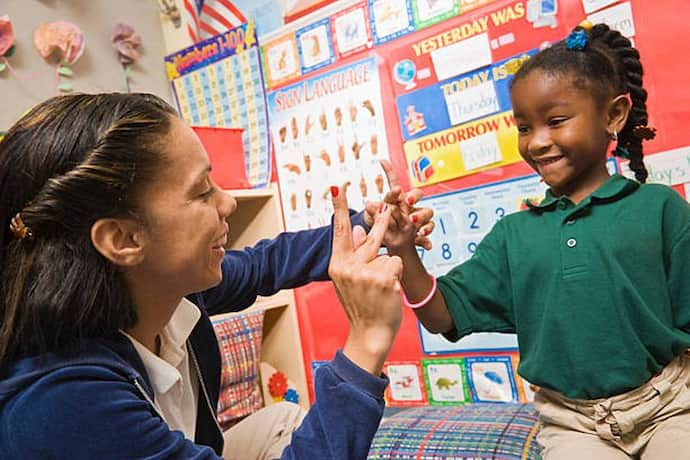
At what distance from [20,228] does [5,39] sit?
134cm

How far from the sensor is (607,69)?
1041 mm

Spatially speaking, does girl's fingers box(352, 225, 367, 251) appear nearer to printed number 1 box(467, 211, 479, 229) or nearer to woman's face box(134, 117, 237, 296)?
woman's face box(134, 117, 237, 296)

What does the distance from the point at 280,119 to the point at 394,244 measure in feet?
3.33

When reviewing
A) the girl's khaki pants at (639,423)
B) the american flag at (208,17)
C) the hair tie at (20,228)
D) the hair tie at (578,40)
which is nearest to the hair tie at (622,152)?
the hair tie at (578,40)

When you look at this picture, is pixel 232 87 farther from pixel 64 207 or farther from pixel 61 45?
pixel 64 207

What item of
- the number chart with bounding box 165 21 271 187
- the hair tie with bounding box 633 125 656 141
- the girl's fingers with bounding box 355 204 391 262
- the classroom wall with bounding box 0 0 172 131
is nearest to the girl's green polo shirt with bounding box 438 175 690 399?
the hair tie with bounding box 633 125 656 141

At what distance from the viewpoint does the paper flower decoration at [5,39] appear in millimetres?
1789

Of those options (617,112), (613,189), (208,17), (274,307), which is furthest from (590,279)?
(208,17)

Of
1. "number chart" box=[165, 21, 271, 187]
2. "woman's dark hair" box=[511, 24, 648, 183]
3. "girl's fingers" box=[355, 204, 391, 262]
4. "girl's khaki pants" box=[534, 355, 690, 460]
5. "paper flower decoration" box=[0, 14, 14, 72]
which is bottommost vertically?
"girl's khaki pants" box=[534, 355, 690, 460]

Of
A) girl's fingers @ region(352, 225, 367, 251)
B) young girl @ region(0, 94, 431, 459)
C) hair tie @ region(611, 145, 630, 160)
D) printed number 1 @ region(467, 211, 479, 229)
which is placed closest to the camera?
young girl @ region(0, 94, 431, 459)

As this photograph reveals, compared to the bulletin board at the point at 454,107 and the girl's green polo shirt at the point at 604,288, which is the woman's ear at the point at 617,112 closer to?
the girl's green polo shirt at the point at 604,288

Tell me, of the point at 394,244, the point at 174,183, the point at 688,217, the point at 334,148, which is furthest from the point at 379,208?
the point at 334,148

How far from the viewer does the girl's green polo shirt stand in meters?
0.97

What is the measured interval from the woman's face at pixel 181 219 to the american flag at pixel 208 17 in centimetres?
139
